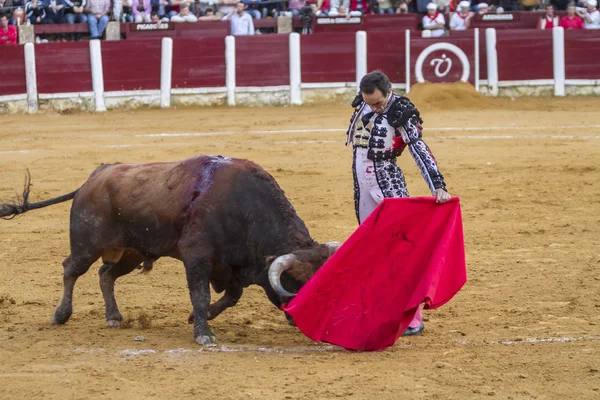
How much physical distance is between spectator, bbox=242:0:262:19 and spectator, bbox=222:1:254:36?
1.95ft

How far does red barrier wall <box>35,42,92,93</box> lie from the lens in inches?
627

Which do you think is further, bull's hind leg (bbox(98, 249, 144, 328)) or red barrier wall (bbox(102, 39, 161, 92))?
red barrier wall (bbox(102, 39, 161, 92))

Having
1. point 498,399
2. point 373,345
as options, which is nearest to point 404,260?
point 373,345

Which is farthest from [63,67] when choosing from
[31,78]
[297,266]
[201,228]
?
[297,266]

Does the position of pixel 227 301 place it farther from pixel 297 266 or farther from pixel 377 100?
pixel 377 100

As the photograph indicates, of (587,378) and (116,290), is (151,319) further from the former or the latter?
(587,378)

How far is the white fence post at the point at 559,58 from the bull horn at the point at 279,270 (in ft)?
42.0

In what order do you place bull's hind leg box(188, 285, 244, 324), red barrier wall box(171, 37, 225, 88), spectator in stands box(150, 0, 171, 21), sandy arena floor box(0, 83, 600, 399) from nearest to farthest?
1. sandy arena floor box(0, 83, 600, 399)
2. bull's hind leg box(188, 285, 244, 324)
3. red barrier wall box(171, 37, 225, 88)
4. spectator in stands box(150, 0, 171, 21)

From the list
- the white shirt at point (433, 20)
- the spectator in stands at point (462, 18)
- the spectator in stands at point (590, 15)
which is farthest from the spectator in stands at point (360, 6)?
the spectator in stands at point (590, 15)

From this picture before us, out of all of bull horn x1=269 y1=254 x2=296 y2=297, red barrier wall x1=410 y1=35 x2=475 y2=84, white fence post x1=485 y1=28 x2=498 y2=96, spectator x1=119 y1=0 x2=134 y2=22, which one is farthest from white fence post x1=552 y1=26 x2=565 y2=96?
bull horn x1=269 y1=254 x2=296 y2=297

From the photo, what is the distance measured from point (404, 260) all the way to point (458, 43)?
11.9m

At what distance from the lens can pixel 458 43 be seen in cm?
1633

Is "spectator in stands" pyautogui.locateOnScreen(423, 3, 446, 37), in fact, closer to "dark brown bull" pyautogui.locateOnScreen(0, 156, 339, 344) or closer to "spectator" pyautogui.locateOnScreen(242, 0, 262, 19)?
"spectator" pyautogui.locateOnScreen(242, 0, 262, 19)

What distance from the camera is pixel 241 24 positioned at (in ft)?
55.3
